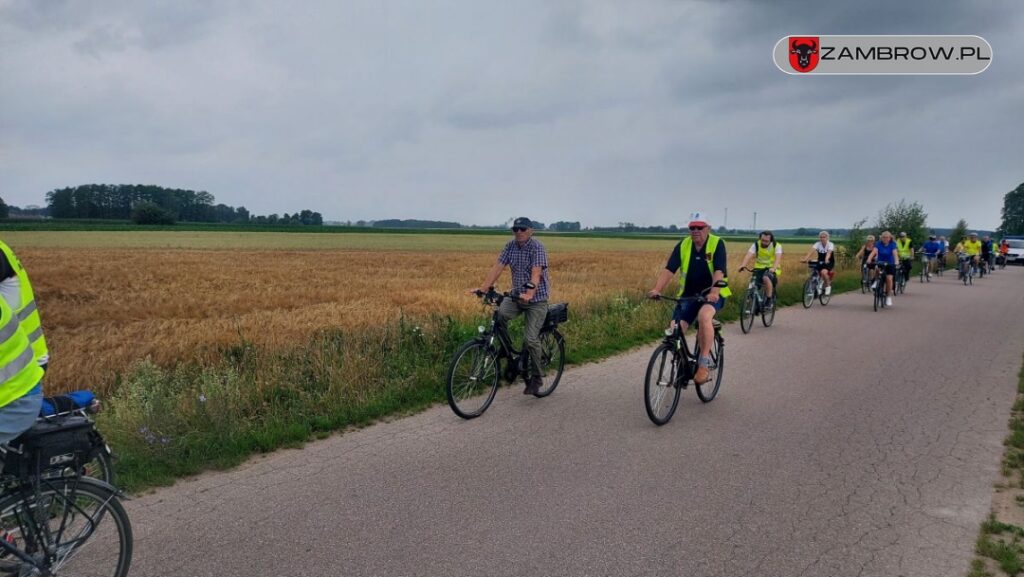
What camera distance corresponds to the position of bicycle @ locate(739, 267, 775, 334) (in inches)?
458

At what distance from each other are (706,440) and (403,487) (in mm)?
2777

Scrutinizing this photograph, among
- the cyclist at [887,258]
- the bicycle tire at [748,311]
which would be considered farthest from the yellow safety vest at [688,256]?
the cyclist at [887,258]

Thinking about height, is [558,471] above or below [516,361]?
below

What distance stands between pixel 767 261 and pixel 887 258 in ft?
17.1

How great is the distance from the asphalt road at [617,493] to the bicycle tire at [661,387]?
16cm

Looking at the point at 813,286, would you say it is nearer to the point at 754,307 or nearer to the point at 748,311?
the point at 754,307

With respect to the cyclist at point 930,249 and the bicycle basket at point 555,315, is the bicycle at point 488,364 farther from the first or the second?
the cyclist at point 930,249

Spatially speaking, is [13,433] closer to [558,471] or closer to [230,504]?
[230,504]

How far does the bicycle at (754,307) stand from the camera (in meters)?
11.6

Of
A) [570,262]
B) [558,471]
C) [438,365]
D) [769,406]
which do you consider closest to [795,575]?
[558,471]

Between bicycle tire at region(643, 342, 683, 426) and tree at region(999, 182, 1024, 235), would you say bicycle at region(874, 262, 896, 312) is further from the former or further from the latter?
tree at region(999, 182, 1024, 235)

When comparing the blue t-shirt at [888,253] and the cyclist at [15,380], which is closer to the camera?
the cyclist at [15,380]

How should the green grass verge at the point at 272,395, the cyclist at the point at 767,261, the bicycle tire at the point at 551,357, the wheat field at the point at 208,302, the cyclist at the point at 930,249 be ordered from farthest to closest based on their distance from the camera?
the cyclist at the point at 930,249, the cyclist at the point at 767,261, the wheat field at the point at 208,302, the bicycle tire at the point at 551,357, the green grass verge at the point at 272,395

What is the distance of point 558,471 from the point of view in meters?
4.73
